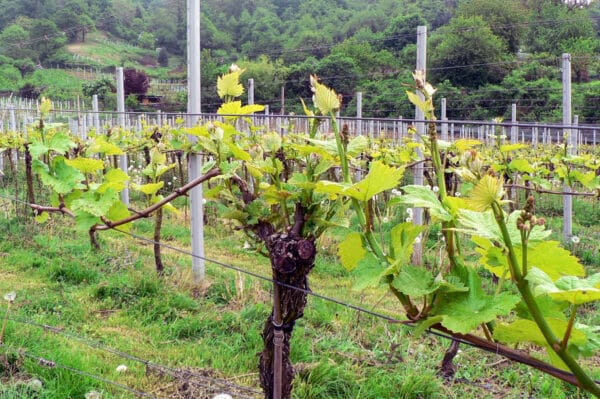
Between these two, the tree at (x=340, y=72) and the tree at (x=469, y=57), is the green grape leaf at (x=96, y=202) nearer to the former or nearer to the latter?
the tree at (x=469, y=57)

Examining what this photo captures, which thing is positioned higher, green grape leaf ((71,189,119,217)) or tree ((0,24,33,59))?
tree ((0,24,33,59))

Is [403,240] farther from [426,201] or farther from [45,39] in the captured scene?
[45,39]

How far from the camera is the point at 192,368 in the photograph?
8.00 ft

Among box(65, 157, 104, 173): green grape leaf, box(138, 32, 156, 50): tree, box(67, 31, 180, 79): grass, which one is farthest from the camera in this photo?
box(138, 32, 156, 50): tree

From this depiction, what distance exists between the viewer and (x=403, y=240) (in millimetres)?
906

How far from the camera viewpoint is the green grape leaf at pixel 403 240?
0.87 m

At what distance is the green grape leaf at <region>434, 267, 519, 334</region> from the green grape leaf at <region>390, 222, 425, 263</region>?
79 mm

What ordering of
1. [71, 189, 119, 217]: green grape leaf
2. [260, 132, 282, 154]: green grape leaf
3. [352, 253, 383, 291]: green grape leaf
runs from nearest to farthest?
[352, 253, 383, 291]: green grape leaf
[260, 132, 282, 154]: green grape leaf
[71, 189, 119, 217]: green grape leaf

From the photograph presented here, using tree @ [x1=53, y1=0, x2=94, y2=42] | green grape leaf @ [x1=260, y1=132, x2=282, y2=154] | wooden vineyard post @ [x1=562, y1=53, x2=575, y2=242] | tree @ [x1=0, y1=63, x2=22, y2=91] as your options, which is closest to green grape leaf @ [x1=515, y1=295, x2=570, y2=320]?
green grape leaf @ [x1=260, y1=132, x2=282, y2=154]

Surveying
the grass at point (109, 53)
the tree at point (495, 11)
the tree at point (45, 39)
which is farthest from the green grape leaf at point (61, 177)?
the tree at point (45, 39)

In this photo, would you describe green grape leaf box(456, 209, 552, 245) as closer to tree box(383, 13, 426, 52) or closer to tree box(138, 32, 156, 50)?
tree box(383, 13, 426, 52)

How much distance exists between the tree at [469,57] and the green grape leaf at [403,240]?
20.3 metres

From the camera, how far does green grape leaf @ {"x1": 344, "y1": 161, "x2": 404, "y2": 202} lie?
0.87 meters

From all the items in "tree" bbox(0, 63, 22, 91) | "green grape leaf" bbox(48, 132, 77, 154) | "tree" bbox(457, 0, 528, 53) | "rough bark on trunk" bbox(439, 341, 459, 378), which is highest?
"tree" bbox(457, 0, 528, 53)
